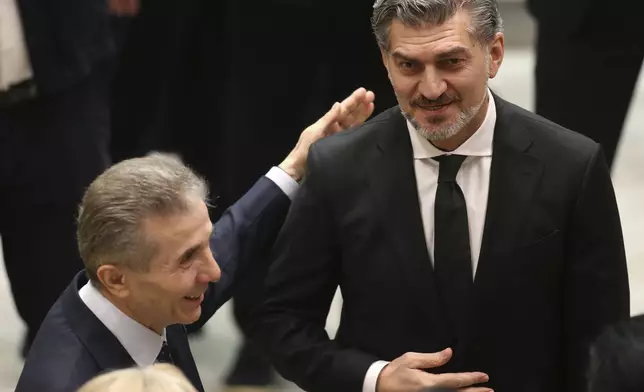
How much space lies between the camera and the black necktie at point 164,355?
2.31m

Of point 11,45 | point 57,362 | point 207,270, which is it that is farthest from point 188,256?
point 11,45

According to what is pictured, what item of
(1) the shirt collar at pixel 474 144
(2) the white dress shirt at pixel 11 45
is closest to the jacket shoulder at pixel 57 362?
(1) the shirt collar at pixel 474 144

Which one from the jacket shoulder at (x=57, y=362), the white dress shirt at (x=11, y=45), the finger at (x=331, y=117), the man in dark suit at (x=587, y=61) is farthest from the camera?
the man in dark suit at (x=587, y=61)

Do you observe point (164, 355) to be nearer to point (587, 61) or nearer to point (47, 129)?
point (47, 129)

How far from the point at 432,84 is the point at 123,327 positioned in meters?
0.70

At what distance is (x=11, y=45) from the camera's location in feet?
10.8

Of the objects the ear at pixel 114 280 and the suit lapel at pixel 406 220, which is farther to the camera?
the suit lapel at pixel 406 220

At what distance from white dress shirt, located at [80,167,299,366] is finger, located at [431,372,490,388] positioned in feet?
1.68

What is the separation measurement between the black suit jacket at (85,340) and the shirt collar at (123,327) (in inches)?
0.5

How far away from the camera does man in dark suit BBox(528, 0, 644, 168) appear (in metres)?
3.91

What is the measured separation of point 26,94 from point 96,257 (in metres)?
1.29

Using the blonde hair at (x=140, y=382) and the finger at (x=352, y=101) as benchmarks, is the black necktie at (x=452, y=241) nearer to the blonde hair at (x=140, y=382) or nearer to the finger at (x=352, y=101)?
the finger at (x=352, y=101)

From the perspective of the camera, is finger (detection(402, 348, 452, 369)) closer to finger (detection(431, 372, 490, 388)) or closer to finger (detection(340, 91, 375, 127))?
finger (detection(431, 372, 490, 388))

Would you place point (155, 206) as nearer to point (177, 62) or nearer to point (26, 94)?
point (26, 94)
